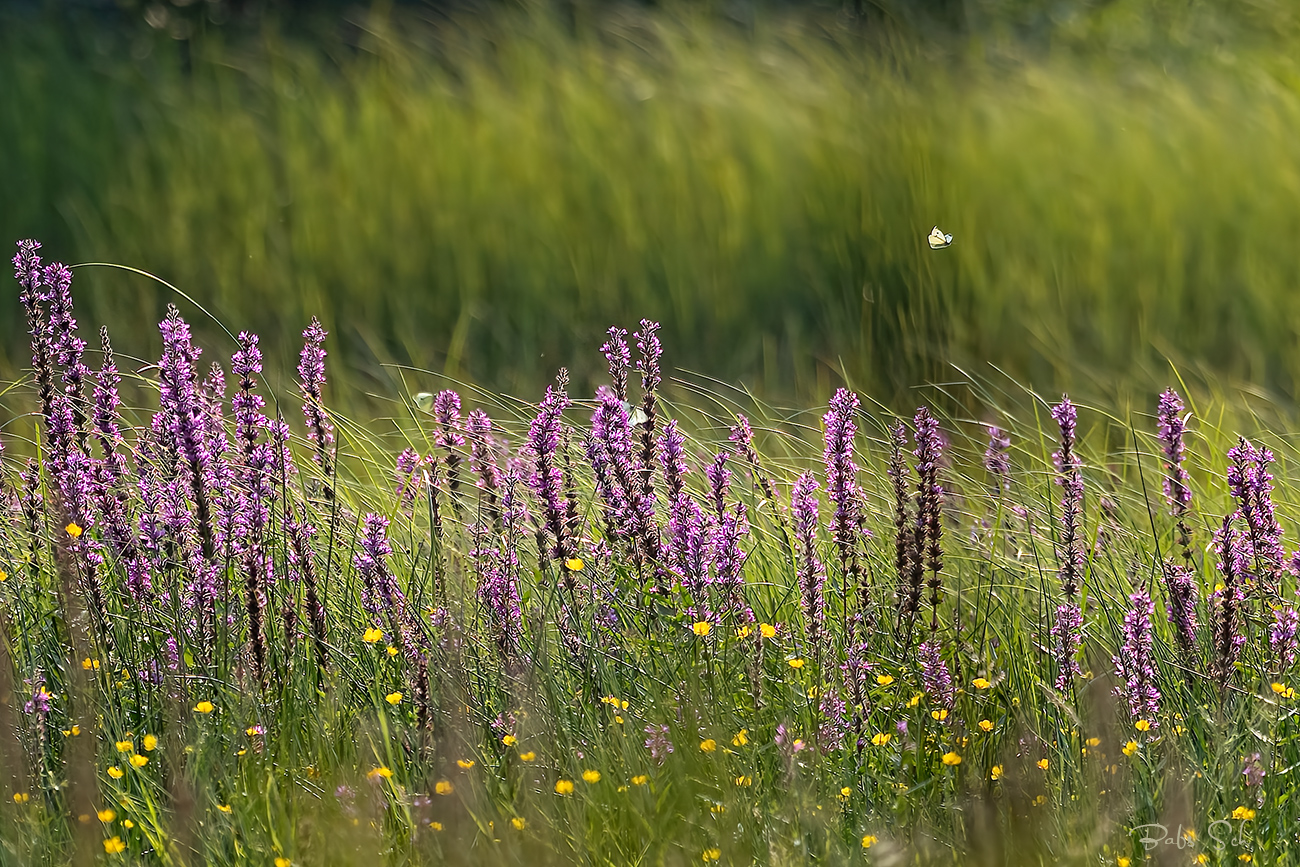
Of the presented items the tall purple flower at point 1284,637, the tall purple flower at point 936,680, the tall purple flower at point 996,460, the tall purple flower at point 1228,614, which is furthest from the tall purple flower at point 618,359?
the tall purple flower at point 1284,637

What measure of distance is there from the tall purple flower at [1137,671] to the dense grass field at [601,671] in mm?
12

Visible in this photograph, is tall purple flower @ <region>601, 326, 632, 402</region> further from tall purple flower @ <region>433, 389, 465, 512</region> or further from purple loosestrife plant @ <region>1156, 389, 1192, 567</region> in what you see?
purple loosestrife plant @ <region>1156, 389, 1192, 567</region>

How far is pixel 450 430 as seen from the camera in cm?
258

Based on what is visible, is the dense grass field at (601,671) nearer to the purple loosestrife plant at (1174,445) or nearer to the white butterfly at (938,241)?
the purple loosestrife plant at (1174,445)

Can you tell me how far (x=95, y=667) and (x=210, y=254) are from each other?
3270 millimetres

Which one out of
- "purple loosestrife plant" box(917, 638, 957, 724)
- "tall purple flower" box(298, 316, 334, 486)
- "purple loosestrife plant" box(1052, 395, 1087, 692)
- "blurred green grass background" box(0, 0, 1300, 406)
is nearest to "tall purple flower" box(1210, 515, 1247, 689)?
"purple loosestrife plant" box(1052, 395, 1087, 692)

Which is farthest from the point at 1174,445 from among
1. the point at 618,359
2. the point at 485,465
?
the point at 485,465

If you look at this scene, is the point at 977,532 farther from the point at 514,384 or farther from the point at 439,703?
the point at 514,384

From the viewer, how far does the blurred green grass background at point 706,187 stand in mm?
4520

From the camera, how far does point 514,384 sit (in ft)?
15.3

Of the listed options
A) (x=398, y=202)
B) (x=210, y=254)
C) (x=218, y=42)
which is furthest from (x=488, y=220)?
(x=218, y=42)

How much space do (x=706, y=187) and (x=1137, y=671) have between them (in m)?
3.19

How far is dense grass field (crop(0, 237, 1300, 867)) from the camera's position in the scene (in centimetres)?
185

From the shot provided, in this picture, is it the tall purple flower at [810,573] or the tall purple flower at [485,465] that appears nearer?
the tall purple flower at [810,573]
